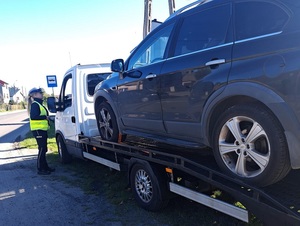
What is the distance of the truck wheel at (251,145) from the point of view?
2590 millimetres

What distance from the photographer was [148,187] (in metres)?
4.28

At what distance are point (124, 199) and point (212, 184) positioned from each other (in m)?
2.17

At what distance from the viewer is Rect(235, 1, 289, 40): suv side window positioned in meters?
2.63

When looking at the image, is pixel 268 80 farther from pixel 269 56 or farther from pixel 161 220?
pixel 161 220

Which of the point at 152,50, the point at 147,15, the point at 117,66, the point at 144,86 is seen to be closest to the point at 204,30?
the point at 152,50

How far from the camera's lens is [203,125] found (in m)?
3.27

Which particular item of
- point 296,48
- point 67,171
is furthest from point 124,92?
point 67,171

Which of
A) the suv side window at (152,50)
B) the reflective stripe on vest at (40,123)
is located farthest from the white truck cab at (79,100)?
the suv side window at (152,50)

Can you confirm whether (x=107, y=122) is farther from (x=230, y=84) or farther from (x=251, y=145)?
(x=251, y=145)

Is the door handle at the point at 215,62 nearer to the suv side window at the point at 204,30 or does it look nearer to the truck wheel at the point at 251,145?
the suv side window at the point at 204,30

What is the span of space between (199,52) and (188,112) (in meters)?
0.67

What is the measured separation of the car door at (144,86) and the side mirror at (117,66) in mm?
84

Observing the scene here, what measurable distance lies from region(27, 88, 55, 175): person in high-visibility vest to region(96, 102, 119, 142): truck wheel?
7.10ft

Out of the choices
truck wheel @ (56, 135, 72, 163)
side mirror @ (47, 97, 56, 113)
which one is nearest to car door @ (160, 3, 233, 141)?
side mirror @ (47, 97, 56, 113)
